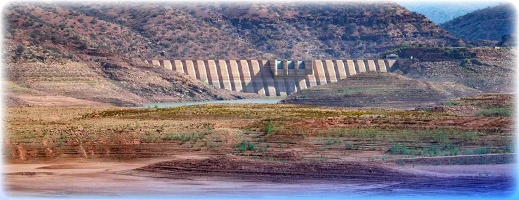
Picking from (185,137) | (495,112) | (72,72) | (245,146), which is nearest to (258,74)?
(72,72)

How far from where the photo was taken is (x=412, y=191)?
22.3 meters

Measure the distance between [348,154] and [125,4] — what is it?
244 feet

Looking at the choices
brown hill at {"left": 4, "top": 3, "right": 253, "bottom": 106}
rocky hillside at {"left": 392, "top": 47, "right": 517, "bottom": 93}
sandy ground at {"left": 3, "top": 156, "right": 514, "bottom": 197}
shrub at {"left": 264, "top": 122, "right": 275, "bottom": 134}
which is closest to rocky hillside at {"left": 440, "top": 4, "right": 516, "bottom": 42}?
rocky hillside at {"left": 392, "top": 47, "right": 517, "bottom": 93}

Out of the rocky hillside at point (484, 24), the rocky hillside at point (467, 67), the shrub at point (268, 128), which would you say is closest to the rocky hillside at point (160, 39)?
the rocky hillside at point (484, 24)

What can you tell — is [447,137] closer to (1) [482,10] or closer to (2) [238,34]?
(2) [238,34]

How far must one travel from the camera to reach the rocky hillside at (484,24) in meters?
109

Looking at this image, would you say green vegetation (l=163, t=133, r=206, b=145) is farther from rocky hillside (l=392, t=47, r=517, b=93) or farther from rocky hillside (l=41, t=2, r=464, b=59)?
rocky hillside (l=41, t=2, r=464, b=59)

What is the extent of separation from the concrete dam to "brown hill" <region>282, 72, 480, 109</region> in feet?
45.4

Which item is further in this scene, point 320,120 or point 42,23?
point 42,23

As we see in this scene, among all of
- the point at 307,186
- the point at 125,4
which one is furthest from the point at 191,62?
the point at 307,186

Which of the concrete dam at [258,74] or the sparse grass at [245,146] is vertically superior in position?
the sparse grass at [245,146]

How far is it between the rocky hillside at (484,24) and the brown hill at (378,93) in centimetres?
4080

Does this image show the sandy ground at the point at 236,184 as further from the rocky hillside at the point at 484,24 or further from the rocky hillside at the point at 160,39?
the rocky hillside at the point at 484,24

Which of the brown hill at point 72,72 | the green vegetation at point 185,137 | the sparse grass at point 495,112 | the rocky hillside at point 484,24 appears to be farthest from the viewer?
the rocky hillside at point 484,24
